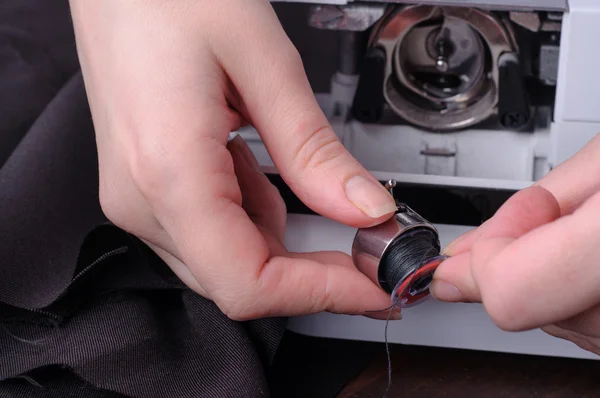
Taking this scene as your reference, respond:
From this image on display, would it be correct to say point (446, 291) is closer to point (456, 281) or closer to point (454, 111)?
point (456, 281)

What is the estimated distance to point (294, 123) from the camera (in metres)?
0.68

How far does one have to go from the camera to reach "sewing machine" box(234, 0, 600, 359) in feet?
2.57

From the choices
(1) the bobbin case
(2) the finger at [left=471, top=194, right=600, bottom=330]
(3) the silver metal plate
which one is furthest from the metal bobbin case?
(3) the silver metal plate

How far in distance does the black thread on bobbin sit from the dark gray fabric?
174mm

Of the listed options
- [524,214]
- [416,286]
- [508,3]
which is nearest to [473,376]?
[416,286]

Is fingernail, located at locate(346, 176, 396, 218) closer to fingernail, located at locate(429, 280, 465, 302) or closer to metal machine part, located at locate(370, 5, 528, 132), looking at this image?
fingernail, located at locate(429, 280, 465, 302)

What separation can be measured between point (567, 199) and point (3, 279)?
57 cm

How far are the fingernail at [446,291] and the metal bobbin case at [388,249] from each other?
0.02 meters

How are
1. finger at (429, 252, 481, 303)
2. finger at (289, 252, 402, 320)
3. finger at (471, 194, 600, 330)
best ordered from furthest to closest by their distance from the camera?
finger at (289, 252, 402, 320), finger at (429, 252, 481, 303), finger at (471, 194, 600, 330)

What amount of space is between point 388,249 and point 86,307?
328mm

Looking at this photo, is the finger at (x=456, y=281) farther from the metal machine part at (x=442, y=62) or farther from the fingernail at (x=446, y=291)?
the metal machine part at (x=442, y=62)

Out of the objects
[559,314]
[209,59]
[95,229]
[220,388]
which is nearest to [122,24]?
[209,59]

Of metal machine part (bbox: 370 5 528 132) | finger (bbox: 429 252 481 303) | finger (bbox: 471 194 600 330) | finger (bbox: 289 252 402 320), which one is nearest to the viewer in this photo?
finger (bbox: 471 194 600 330)

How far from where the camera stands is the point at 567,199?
2.23 feet
